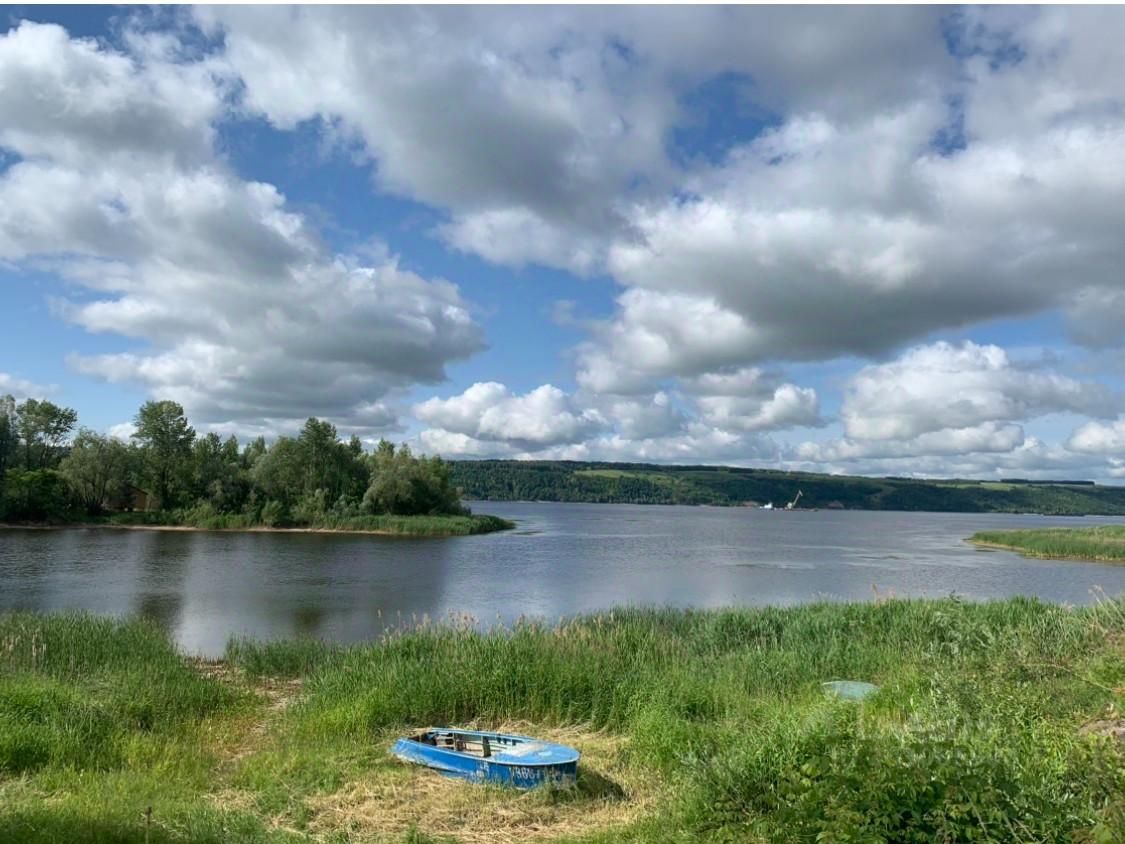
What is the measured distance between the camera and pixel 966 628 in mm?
12367

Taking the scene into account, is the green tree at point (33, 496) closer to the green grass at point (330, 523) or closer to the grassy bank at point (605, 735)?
the green grass at point (330, 523)

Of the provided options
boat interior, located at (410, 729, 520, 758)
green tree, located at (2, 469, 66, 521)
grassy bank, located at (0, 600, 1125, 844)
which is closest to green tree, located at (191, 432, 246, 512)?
green tree, located at (2, 469, 66, 521)

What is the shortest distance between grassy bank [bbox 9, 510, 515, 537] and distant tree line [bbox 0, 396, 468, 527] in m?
0.18

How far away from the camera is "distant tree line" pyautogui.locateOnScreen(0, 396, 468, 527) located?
232 feet

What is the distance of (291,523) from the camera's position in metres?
70.8

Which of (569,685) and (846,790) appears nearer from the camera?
(846,790)

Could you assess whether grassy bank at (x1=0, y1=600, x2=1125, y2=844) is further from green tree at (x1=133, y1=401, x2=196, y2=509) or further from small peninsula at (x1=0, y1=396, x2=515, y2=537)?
green tree at (x1=133, y1=401, x2=196, y2=509)

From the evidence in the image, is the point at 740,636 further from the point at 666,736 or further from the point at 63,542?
the point at 63,542

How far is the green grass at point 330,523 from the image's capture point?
6706cm

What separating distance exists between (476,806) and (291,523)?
68.1 metres

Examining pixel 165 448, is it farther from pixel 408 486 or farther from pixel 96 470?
pixel 408 486

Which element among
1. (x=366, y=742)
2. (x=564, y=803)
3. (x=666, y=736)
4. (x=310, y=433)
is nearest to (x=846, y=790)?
(x=564, y=803)

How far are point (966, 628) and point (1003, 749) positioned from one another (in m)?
7.79

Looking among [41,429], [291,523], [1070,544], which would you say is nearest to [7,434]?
[41,429]
